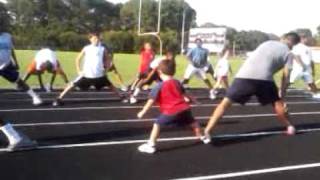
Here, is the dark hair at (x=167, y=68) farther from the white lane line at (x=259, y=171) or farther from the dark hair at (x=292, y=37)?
the dark hair at (x=292, y=37)

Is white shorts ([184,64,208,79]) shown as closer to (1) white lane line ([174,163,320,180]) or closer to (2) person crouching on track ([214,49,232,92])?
(2) person crouching on track ([214,49,232,92])

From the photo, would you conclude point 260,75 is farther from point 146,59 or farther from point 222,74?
point 222,74

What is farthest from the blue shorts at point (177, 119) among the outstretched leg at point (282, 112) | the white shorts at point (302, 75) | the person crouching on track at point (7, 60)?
the white shorts at point (302, 75)

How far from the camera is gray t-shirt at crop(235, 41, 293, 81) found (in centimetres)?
1043

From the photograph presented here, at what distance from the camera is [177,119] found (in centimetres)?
934

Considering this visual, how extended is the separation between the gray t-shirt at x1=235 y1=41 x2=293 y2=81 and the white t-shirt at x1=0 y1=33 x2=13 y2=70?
14.3 ft

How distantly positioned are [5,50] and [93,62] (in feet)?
9.46

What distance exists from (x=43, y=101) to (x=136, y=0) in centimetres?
12979

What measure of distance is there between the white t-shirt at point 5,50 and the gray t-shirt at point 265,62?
4355 mm

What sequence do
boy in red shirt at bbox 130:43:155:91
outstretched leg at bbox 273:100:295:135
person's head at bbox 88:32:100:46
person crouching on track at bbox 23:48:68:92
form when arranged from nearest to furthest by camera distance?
outstretched leg at bbox 273:100:295:135 < person's head at bbox 88:32:100:46 < boy in red shirt at bbox 130:43:155:91 < person crouching on track at bbox 23:48:68:92

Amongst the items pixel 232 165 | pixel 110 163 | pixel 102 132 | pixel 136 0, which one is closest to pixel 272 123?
pixel 102 132

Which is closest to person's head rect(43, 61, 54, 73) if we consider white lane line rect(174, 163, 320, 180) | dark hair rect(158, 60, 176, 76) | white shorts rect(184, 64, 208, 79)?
white shorts rect(184, 64, 208, 79)

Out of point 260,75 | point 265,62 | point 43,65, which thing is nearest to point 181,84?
point 260,75

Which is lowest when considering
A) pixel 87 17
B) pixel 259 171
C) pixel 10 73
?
pixel 87 17
